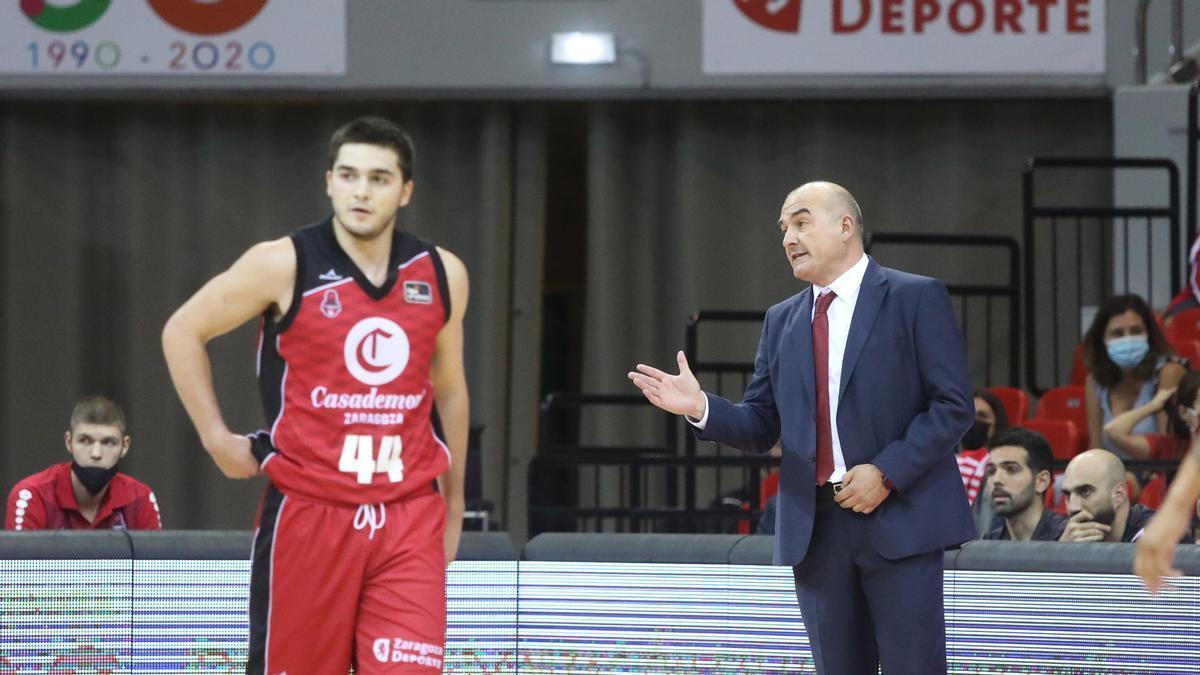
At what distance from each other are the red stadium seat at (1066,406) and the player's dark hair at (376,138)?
613 centimetres

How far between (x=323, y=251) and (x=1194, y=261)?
5.02 m

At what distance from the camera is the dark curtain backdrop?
12.0 meters

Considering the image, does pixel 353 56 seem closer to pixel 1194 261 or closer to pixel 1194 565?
pixel 1194 261

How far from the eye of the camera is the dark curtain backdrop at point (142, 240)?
11969 millimetres

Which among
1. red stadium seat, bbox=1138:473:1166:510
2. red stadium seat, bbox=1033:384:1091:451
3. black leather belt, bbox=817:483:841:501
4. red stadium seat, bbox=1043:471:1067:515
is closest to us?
black leather belt, bbox=817:483:841:501

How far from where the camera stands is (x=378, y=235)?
156 inches

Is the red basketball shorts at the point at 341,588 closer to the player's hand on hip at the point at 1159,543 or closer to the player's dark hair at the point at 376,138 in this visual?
the player's dark hair at the point at 376,138

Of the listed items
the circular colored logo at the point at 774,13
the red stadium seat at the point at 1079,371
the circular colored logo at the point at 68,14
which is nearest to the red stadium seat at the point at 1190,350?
the red stadium seat at the point at 1079,371

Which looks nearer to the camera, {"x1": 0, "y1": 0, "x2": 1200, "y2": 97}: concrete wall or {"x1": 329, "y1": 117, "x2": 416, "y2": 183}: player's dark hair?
{"x1": 329, "y1": 117, "x2": 416, "y2": 183}: player's dark hair

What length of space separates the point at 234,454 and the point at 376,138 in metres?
0.78

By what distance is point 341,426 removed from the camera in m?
3.89

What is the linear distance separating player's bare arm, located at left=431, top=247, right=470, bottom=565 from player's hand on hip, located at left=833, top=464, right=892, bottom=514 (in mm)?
913

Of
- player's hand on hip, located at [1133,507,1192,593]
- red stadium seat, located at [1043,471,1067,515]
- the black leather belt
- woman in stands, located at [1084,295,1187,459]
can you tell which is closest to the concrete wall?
woman in stands, located at [1084,295,1187,459]

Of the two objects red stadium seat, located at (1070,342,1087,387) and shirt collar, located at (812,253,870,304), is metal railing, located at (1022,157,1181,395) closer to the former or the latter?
red stadium seat, located at (1070,342,1087,387)
